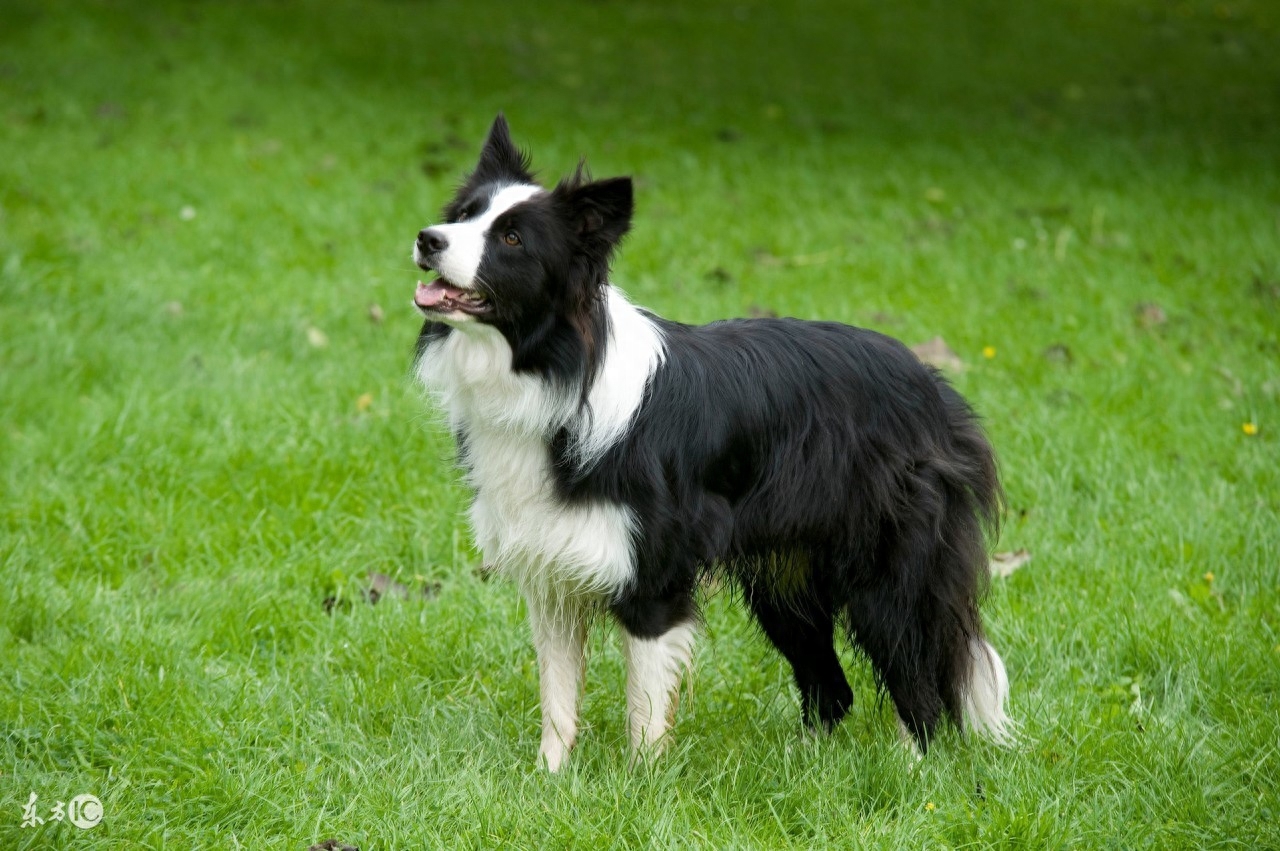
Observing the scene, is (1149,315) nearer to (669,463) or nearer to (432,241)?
(669,463)

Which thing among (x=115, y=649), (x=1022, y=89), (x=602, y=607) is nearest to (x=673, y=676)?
(x=602, y=607)

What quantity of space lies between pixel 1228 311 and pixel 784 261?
2.54 metres

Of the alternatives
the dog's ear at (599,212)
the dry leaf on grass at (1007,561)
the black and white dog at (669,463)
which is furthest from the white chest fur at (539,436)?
the dry leaf on grass at (1007,561)

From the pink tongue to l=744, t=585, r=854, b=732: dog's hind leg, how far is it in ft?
4.31

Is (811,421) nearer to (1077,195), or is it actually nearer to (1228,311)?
(1228,311)

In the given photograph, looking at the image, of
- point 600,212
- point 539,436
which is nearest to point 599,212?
point 600,212

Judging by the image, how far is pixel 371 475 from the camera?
5070mm

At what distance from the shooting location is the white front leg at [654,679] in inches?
132

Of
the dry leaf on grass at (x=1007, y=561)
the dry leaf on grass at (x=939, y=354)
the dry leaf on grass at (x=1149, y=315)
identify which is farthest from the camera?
the dry leaf on grass at (x=1149, y=315)

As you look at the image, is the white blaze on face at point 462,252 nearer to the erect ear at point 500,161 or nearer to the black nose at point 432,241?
the black nose at point 432,241

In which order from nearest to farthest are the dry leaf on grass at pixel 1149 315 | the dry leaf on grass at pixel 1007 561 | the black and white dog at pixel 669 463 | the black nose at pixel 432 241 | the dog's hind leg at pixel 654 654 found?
the black nose at pixel 432 241
the black and white dog at pixel 669 463
the dog's hind leg at pixel 654 654
the dry leaf on grass at pixel 1007 561
the dry leaf on grass at pixel 1149 315

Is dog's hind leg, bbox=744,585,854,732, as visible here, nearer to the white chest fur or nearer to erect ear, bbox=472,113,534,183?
the white chest fur

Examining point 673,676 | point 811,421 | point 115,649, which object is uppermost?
point 811,421

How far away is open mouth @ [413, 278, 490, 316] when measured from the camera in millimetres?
3053
